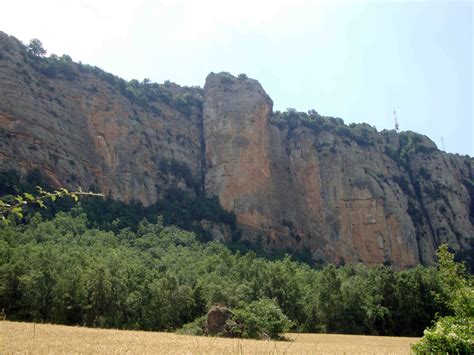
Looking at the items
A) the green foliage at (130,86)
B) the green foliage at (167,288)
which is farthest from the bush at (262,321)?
the green foliage at (130,86)

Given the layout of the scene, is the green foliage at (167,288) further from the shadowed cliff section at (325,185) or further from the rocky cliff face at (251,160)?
the shadowed cliff section at (325,185)

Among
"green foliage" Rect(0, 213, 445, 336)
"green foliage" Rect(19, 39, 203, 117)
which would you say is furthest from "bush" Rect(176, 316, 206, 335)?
"green foliage" Rect(19, 39, 203, 117)

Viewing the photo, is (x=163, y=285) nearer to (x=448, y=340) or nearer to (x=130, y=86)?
(x=448, y=340)

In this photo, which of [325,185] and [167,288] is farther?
[325,185]

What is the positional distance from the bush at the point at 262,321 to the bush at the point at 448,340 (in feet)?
57.1

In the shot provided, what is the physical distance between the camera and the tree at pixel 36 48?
72938mm

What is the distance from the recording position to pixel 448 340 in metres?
8.05

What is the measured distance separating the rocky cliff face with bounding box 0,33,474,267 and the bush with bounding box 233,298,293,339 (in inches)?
1592

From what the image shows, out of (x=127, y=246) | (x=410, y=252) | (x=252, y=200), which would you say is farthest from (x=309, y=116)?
(x=127, y=246)

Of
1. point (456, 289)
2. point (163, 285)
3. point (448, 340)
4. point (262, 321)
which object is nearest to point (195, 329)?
point (262, 321)

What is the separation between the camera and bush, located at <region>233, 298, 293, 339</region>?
1049 inches

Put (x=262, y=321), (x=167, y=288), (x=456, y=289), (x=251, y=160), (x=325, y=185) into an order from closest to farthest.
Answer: (x=456, y=289), (x=262, y=321), (x=167, y=288), (x=251, y=160), (x=325, y=185)

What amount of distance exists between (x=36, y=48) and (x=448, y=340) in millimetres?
80322

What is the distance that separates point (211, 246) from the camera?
2367 inches
